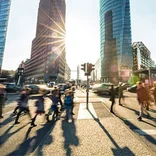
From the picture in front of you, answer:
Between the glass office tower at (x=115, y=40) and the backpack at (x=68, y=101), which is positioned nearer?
the backpack at (x=68, y=101)

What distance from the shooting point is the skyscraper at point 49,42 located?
352ft

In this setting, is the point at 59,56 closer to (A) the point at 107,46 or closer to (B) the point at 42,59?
(B) the point at 42,59

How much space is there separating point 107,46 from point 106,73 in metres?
19.4

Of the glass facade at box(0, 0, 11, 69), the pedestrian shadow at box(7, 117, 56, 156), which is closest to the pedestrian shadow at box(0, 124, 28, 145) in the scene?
the pedestrian shadow at box(7, 117, 56, 156)

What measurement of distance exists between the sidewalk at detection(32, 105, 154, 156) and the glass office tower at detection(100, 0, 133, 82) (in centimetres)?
8758

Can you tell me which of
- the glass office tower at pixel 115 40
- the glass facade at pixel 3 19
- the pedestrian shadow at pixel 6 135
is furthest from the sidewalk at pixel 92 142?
the glass facade at pixel 3 19

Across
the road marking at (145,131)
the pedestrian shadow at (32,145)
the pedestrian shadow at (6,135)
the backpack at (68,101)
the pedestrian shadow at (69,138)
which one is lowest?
the pedestrian shadow at (6,135)

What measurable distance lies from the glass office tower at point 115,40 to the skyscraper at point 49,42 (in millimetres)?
34474

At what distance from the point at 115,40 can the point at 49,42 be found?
4820 centimetres

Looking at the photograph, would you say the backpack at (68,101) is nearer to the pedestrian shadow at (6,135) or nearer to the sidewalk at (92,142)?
the sidewalk at (92,142)

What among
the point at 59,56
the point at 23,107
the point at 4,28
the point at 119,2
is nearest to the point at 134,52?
the point at 119,2

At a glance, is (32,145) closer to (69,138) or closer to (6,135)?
(69,138)

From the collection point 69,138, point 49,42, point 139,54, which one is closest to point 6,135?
point 69,138

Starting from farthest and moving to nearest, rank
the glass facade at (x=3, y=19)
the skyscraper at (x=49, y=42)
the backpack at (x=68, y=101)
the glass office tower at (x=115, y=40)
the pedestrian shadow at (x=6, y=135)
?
the skyscraper at (x=49, y=42)
the glass facade at (x=3, y=19)
the glass office tower at (x=115, y=40)
the backpack at (x=68, y=101)
the pedestrian shadow at (x=6, y=135)
